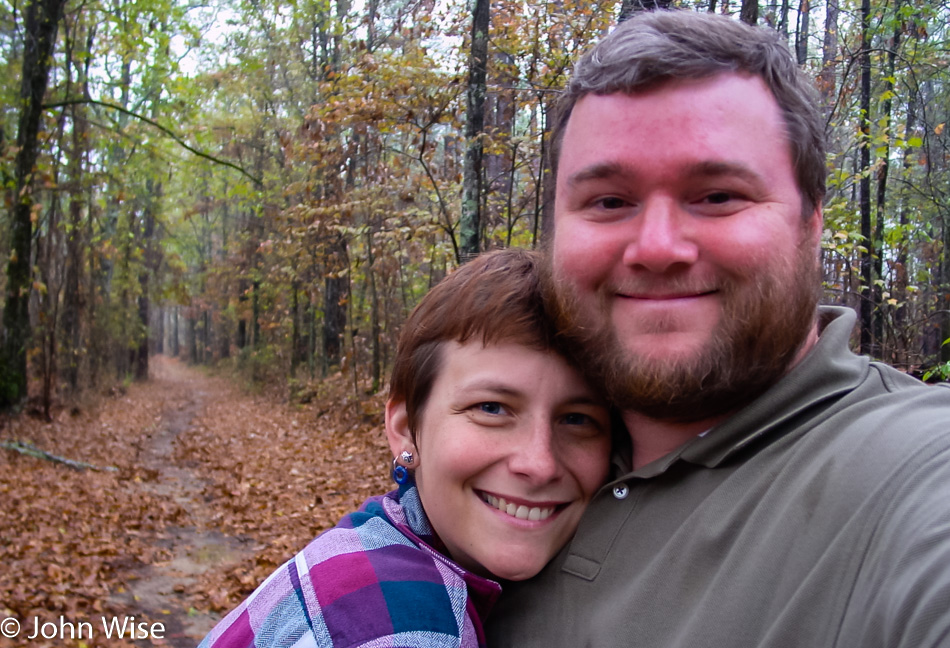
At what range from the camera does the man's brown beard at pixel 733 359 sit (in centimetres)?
147

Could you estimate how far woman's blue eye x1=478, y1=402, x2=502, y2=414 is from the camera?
5.95 feet

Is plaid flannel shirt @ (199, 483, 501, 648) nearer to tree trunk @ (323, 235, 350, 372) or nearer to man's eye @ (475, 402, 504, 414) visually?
man's eye @ (475, 402, 504, 414)

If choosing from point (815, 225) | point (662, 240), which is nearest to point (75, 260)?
point (662, 240)

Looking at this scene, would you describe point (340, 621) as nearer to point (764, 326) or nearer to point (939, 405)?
point (764, 326)

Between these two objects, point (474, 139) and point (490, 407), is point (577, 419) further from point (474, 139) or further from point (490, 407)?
point (474, 139)

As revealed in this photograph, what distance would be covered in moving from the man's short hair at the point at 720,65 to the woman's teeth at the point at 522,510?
3.11 feet

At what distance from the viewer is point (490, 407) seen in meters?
1.82

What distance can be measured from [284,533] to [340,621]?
6755mm

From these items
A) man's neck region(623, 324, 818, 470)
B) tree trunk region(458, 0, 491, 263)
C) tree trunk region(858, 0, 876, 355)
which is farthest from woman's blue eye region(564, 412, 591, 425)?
tree trunk region(858, 0, 876, 355)

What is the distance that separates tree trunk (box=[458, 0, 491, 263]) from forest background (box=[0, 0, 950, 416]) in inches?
1.1

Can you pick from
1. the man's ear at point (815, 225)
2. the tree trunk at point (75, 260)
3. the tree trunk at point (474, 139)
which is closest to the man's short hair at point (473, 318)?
the man's ear at point (815, 225)

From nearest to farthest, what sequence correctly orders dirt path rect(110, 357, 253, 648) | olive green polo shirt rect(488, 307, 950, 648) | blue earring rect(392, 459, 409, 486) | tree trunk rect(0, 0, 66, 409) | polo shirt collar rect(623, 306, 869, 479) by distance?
olive green polo shirt rect(488, 307, 950, 648) < polo shirt collar rect(623, 306, 869, 479) < blue earring rect(392, 459, 409, 486) < dirt path rect(110, 357, 253, 648) < tree trunk rect(0, 0, 66, 409)

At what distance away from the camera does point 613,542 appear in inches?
62.0

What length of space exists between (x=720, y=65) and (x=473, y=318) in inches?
32.9
